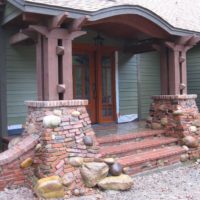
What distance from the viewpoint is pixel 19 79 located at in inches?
264

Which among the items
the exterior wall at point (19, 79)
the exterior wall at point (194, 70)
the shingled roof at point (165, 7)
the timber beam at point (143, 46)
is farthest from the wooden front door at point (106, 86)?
the exterior wall at point (194, 70)

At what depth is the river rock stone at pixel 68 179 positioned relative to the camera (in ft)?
14.1

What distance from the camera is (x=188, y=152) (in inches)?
250

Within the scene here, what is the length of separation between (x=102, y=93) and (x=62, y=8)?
12.5 ft

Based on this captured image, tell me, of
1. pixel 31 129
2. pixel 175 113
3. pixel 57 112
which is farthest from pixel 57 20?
pixel 175 113

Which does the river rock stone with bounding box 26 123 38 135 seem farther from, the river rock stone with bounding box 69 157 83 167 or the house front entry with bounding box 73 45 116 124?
the house front entry with bounding box 73 45 116 124

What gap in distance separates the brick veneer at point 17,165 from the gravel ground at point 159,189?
15 centimetres

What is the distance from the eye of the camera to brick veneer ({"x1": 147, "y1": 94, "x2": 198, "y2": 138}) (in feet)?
21.4

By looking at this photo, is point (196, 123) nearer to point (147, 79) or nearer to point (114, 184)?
point (114, 184)

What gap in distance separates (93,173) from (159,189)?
3.40ft

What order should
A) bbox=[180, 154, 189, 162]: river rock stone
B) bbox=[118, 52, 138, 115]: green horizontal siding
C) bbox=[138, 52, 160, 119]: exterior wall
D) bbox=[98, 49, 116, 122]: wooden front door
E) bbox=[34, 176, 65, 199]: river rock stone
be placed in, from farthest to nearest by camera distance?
bbox=[138, 52, 160, 119]: exterior wall < bbox=[118, 52, 138, 115]: green horizontal siding < bbox=[98, 49, 116, 122]: wooden front door < bbox=[180, 154, 189, 162]: river rock stone < bbox=[34, 176, 65, 199]: river rock stone

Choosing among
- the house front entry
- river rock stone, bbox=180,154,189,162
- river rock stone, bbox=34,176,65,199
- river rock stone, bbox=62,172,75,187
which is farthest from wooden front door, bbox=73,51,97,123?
river rock stone, bbox=34,176,65,199

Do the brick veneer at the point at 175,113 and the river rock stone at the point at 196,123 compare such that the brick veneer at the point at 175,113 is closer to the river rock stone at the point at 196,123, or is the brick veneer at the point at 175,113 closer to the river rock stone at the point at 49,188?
the river rock stone at the point at 196,123

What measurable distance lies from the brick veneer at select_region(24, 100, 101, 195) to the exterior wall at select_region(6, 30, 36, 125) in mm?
1789
